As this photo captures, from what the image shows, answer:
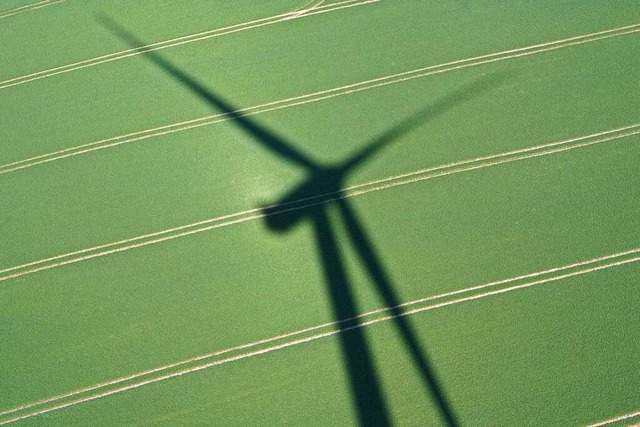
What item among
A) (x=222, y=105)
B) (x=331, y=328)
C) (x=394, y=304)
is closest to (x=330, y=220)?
(x=394, y=304)

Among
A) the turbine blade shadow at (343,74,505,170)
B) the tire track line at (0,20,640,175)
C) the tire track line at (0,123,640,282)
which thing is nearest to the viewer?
the tire track line at (0,123,640,282)

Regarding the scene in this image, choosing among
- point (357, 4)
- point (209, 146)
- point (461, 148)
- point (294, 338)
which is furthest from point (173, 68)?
point (294, 338)

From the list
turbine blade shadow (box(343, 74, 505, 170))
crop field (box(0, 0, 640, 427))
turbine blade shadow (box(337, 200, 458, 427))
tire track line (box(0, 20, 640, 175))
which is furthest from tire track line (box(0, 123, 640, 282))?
tire track line (box(0, 20, 640, 175))

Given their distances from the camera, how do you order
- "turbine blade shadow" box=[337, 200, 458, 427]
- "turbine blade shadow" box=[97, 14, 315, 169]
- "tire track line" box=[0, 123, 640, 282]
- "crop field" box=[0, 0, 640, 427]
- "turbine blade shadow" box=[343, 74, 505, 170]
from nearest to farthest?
"turbine blade shadow" box=[337, 200, 458, 427]
"crop field" box=[0, 0, 640, 427]
"tire track line" box=[0, 123, 640, 282]
"turbine blade shadow" box=[343, 74, 505, 170]
"turbine blade shadow" box=[97, 14, 315, 169]

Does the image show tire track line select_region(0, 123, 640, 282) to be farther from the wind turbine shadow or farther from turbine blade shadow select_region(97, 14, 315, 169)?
turbine blade shadow select_region(97, 14, 315, 169)

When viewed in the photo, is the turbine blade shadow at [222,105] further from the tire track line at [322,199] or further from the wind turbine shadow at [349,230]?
the tire track line at [322,199]

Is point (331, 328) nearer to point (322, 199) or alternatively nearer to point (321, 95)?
point (322, 199)

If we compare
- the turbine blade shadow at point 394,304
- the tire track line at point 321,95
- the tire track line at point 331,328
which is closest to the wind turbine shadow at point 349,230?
the turbine blade shadow at point 394,304

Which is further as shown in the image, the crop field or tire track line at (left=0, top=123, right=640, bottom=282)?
tire track line at (left=0, top=123, right=640, bottom=282)
